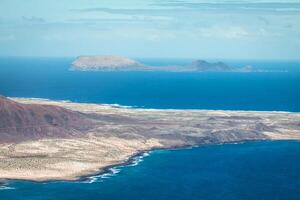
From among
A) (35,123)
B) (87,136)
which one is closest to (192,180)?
(87,136)

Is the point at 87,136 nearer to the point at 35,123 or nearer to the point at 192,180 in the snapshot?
the point at 35,123

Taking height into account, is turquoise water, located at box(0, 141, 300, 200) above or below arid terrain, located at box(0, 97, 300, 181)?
below

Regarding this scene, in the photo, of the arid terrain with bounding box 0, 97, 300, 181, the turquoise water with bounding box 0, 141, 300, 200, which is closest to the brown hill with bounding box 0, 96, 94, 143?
the arid terrain with bounding box 0, 97, 300, 181

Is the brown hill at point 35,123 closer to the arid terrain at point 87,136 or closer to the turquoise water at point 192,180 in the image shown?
the arid terrain at point 87,136

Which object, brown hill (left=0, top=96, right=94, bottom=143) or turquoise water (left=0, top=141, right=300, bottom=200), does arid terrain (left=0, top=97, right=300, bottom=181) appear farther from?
turquoise water (left=0, top=141, right=300, bottom=200)

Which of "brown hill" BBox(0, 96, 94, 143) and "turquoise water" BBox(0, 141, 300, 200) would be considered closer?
"turquoise water" BBox(0, 141, 300, 200)

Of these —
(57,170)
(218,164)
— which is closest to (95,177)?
(57,170)

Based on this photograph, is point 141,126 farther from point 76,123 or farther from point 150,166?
point 150,166

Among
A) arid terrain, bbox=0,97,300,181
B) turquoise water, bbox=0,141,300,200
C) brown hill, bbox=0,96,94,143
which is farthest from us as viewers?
brown hill, bbox=0,96,94,143
